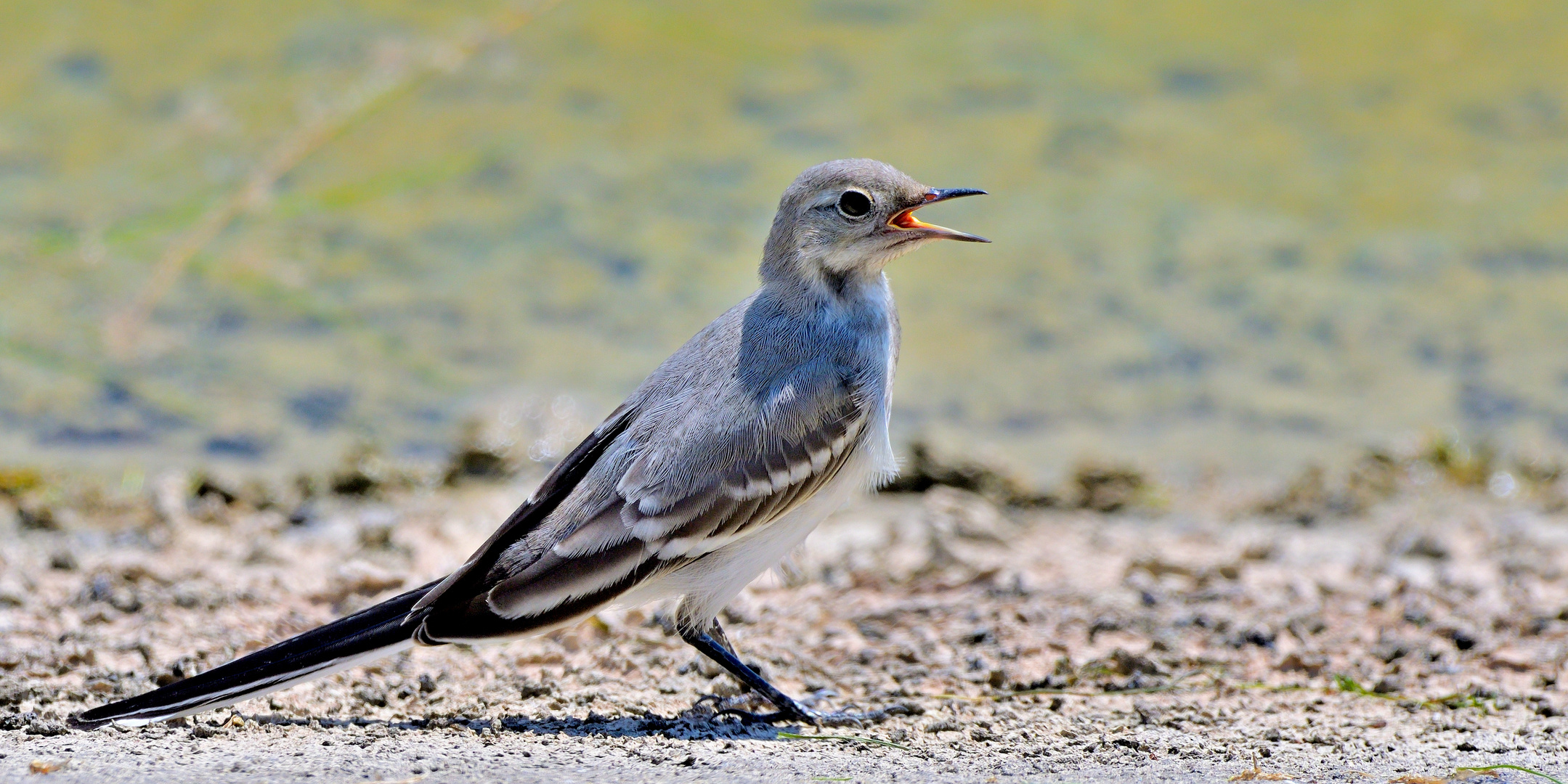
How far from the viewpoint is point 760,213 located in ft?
31.9

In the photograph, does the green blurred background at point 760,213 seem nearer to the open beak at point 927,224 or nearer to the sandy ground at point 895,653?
the sandy ground at point 895,653

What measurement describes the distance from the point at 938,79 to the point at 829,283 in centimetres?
630

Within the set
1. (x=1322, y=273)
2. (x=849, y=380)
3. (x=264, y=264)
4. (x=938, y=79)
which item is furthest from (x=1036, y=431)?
(x=264, y=264)

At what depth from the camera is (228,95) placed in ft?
35.0

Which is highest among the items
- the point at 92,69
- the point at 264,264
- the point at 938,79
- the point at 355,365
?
the point at 92,69

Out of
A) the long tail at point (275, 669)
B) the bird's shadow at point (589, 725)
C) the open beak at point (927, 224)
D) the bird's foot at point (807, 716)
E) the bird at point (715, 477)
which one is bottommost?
the bird's foot at point (807, 716)

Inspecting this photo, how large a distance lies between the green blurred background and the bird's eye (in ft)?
8.79

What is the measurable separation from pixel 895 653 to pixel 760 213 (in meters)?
4.84

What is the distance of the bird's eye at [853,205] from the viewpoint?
5.07 meters

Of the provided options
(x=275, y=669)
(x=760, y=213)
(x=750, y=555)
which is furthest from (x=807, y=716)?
(x=760, y=213)

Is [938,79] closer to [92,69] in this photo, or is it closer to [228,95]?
[228,95]

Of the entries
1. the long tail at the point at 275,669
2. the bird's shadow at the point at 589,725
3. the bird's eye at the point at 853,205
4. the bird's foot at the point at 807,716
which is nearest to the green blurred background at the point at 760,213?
the bird's eye at the point at 853,205

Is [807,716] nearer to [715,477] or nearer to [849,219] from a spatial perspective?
[715,477]

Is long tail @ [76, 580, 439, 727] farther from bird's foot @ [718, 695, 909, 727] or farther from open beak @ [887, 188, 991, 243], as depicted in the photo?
open beak @ [887, 188, 991, 243]
